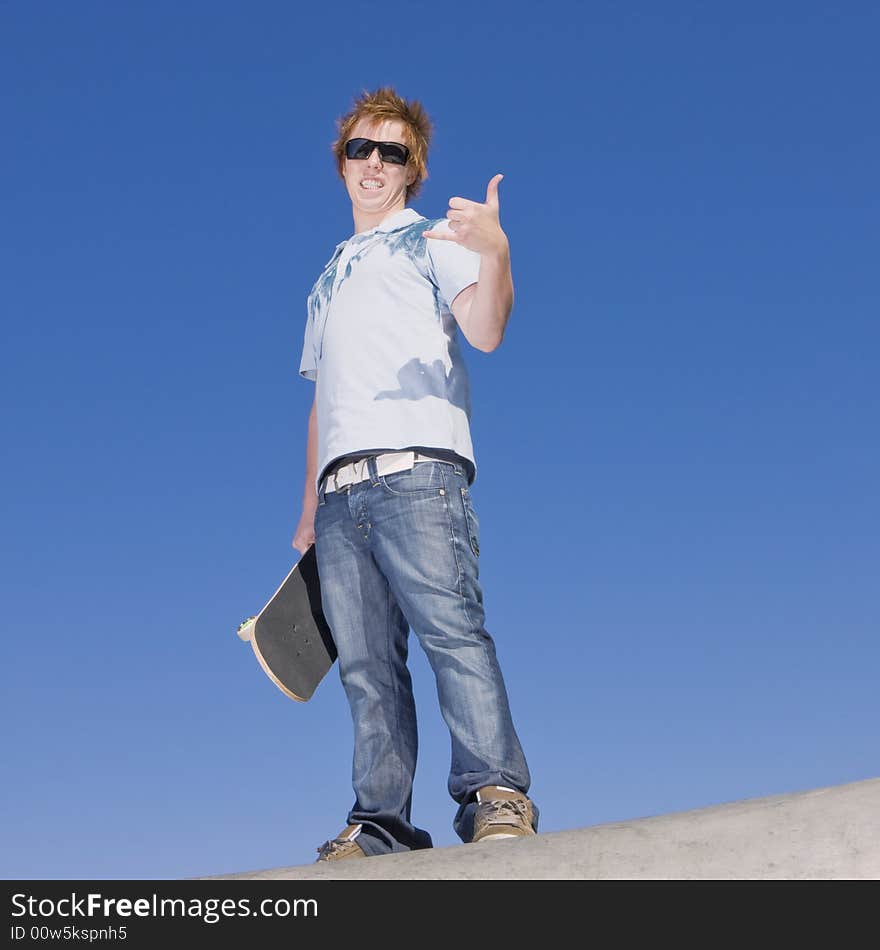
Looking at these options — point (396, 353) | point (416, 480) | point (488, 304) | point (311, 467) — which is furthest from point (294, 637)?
point (488, 304)

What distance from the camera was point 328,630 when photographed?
182 inches

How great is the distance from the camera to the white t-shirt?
13.8ft

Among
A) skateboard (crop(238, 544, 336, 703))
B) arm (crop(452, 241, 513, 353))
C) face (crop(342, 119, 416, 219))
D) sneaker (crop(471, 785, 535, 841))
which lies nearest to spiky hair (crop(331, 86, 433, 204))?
face (crop(342, 119, 416, 219))

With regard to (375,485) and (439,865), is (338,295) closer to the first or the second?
(375,485)

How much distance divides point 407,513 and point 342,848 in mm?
1150

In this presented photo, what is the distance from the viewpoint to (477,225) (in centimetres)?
383

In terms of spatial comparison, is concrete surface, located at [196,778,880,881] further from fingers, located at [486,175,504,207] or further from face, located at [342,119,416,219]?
face, located at [342,119,416,219]

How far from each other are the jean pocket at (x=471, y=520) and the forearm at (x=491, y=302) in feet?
1.75

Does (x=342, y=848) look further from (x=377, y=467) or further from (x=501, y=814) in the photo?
(x=377, y=467)

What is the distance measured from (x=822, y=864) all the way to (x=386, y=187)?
122 inches

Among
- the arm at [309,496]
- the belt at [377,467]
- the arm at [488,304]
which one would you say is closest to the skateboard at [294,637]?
the arm at [309,496]

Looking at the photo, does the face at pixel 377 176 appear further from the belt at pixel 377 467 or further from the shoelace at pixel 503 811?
the shoelace at pixel 503 811

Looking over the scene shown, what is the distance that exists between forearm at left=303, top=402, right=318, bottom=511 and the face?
2.85 feet
